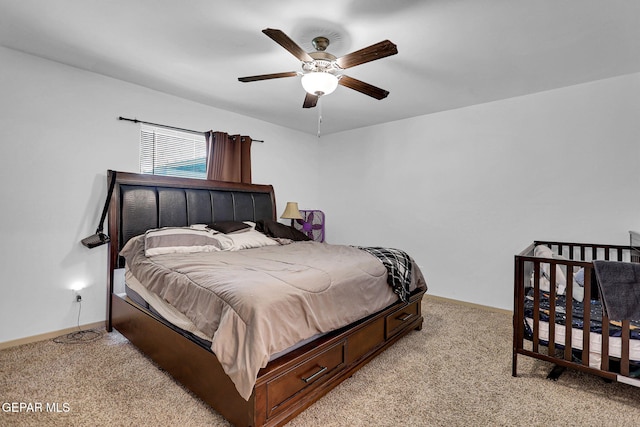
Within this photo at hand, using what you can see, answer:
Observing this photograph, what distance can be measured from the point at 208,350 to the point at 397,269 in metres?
1.57

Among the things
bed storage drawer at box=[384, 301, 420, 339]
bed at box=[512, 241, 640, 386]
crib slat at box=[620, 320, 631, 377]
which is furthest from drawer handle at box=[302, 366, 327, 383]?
crib slat at box=[620, 320, 631, 377]

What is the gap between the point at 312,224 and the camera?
4984 millimetres

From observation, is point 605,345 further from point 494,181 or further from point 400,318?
point 494,181

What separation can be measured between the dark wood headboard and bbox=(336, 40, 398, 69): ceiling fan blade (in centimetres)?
230

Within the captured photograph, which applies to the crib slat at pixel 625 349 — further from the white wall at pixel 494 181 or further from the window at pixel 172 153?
the window at pixel 172 153

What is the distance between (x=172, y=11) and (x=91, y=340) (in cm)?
277

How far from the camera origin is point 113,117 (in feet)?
10.3

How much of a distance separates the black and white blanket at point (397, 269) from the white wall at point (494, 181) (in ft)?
Answer: 5.04

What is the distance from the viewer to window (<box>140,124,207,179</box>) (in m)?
3.42

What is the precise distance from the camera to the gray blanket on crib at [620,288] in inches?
66.6

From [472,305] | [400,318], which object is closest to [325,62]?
[400,318]

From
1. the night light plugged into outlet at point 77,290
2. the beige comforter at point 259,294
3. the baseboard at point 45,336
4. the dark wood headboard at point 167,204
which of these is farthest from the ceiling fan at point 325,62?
the baseboard at point 45,336

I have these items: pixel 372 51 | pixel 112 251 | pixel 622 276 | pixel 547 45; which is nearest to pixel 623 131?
pixel 547 45

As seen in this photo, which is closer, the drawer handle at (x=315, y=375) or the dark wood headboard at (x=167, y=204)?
the drawer handle at (x=315, y=375)
